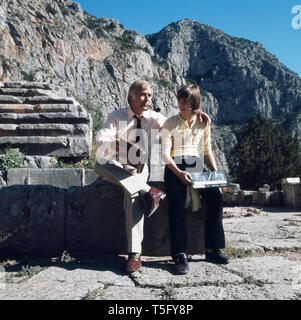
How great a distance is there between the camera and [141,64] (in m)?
64.8

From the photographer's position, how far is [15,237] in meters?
3.18

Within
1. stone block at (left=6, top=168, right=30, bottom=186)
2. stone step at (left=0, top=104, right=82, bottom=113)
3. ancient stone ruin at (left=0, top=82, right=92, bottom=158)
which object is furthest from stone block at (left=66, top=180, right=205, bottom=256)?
stone step at (left=0, top=104, right=82, bottom=113)

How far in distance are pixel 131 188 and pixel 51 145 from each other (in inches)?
178

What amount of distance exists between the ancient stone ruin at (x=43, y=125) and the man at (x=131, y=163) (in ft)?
12.9

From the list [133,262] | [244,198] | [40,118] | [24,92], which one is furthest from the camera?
[244,198]

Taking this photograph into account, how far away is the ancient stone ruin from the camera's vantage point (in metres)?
6.83

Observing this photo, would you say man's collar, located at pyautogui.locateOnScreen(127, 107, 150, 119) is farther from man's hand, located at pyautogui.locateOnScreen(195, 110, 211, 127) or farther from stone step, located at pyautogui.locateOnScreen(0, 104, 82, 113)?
stone step, located at pyautogui.locateOnScreen(0, 104, 82, 113)

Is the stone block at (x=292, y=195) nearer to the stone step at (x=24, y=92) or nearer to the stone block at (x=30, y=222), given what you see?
the stone step at (x=24, y=92)

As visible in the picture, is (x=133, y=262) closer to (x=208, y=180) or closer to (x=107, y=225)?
(x=107, y=225)

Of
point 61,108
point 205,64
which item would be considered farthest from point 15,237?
point 205,64

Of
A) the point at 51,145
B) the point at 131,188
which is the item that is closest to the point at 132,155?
the point at 131,188

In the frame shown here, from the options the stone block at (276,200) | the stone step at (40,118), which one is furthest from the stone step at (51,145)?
the stone block at (276,200)
